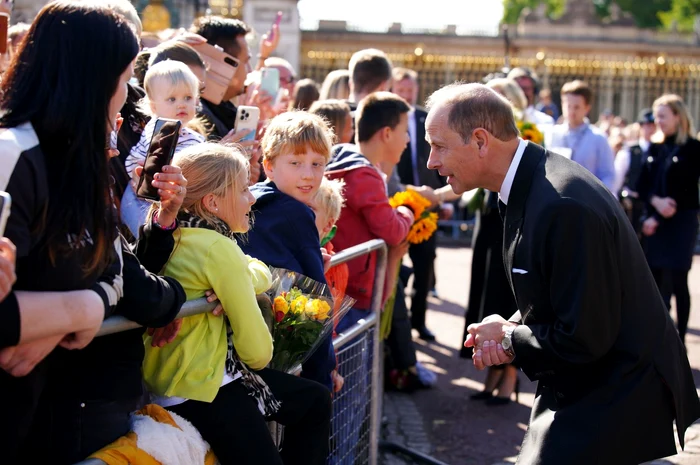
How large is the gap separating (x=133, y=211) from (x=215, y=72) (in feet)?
7.41

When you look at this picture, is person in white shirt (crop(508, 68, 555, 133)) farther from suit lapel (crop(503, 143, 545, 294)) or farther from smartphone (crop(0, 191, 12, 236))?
smartphone (crop(0, 191, 12, 236))

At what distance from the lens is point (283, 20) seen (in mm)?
23750

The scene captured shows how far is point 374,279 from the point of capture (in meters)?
5.74

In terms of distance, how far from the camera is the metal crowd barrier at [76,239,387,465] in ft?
16.5

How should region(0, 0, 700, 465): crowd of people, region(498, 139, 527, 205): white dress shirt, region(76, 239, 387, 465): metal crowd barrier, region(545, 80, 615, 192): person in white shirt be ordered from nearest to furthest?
region(0, 0, 700, 465): crowd of people < region(498, 139, 527, 205): white dress shirt < region(76, 239, 387, 465): metal crowd barrier < region(545, 80, 615, 192): person in white shirt

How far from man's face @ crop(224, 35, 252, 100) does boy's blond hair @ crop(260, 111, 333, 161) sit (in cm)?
165

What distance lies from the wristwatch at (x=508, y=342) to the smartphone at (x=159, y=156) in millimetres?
1399

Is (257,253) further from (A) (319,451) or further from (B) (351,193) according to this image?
(B) (351,193)

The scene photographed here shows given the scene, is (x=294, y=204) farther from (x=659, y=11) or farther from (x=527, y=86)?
(x=659, y=11)

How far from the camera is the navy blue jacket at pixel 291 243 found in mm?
4473

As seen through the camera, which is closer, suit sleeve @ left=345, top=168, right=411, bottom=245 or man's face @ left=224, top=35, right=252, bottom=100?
suit sleeve @ left=345, top=168, right=411, bottom=245

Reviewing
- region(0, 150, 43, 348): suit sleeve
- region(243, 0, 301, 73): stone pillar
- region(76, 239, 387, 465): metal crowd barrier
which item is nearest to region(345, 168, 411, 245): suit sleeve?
region(76, 239, 387, 465): metal crowd barrier

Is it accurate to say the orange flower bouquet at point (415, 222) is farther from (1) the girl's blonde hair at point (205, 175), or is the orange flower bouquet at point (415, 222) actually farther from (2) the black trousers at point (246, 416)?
(1) the girl's blonde hair at point (205, 175)

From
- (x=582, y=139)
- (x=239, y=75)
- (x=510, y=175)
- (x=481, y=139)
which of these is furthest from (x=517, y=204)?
(x=582, y=139)
